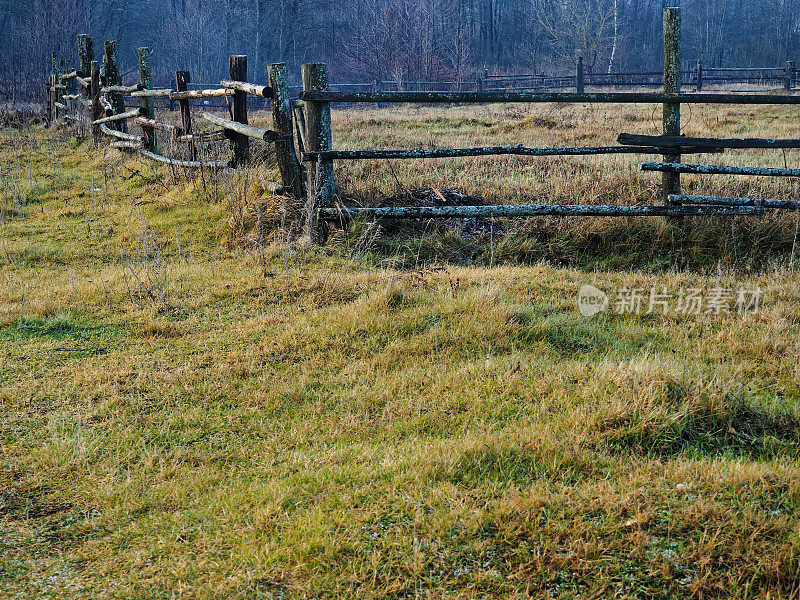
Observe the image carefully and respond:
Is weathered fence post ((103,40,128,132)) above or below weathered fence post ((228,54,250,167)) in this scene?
above

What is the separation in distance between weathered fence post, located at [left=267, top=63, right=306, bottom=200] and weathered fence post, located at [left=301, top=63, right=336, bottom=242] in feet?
1.30

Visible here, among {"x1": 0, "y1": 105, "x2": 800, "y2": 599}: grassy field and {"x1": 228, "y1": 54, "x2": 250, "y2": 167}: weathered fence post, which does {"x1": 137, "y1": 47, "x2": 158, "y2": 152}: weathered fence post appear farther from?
{"x1": 0, "y1": 105, "x2": 800, "y2": 599}: grassy field

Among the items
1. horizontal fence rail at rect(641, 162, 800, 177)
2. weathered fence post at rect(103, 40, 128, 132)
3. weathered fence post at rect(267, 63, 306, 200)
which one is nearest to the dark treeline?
weathered fence post at rect(103, 40, 128, 132)

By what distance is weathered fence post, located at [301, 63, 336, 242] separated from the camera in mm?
5883

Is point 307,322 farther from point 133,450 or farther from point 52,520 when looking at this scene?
point 52,520

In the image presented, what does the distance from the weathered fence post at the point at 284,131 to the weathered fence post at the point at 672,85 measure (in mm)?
3487

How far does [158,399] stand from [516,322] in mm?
2069

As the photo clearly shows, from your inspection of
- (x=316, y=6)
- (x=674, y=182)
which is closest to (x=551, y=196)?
(x=674, y=182)

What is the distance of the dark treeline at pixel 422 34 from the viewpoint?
40406mm

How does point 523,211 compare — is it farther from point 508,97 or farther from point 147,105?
point 147,105

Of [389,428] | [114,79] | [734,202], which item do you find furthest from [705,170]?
[114,79]

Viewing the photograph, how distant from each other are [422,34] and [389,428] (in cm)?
3974

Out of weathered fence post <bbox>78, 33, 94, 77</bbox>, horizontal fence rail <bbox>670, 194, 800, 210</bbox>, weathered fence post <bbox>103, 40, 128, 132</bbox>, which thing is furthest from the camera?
weathered fence post <bbox>78, 33, 94, 77</bbox>

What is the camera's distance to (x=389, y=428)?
10.1 ft
